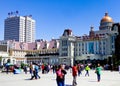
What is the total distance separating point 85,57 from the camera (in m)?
128

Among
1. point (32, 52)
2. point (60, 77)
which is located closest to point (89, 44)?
point (32, 52)

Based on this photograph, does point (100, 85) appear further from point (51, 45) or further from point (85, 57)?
point (51, 45)

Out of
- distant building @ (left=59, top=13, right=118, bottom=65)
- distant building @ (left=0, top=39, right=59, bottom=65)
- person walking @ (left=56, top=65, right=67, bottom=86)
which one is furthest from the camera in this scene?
distant building @ (left=0, top=39, right=59, bottom=65)

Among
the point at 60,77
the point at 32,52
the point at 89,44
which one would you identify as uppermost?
the point at 89,44

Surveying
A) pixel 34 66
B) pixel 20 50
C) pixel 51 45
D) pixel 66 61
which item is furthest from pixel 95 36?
pixel 34 66

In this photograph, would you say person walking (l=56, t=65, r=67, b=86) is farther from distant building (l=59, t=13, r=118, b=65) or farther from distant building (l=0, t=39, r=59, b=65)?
distant building (l=0, t=39, r=59, b=65)

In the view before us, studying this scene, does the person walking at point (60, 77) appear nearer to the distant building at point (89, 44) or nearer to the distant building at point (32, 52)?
the distant building at point (89, 44)

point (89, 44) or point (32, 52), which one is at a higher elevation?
point (89, 44)

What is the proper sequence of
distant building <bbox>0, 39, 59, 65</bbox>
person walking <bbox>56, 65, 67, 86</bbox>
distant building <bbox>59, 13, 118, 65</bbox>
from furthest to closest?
1. distant building <bbox>0, 39, 59, 65</bbox>
2. distant building <bbox>59, 13, 118, 65</bbox>
3. person walking <bbox>56, 65, 67, 86</bbox>

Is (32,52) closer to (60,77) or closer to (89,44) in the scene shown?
(89,44)

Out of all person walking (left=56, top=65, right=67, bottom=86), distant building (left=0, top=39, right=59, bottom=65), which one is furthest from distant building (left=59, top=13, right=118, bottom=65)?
person walking (left=56, top=65, right=67, bottom=86)

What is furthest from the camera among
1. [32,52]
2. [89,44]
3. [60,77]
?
[32,52]

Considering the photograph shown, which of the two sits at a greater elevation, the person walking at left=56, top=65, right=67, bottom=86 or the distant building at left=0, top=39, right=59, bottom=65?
the distant building at left=0, top=39, right=59, bottom=65

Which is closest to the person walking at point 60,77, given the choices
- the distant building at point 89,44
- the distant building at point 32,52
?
the distant building at point 89,44
